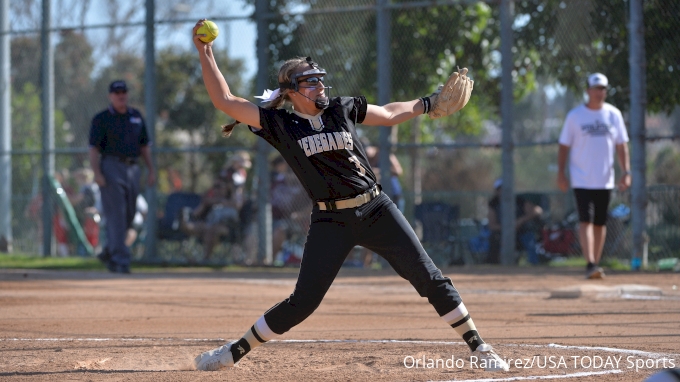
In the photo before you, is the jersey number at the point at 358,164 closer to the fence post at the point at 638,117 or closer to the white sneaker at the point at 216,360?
the white sneaker at the point at 216,360

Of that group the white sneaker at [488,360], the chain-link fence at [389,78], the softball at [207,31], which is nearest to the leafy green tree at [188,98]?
the chain-link fence at [389,78]

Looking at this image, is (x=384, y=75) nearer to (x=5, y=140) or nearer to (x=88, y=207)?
(x=88, y=207)

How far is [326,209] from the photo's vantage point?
209 inches

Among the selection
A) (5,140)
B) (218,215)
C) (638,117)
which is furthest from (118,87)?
(638,117)

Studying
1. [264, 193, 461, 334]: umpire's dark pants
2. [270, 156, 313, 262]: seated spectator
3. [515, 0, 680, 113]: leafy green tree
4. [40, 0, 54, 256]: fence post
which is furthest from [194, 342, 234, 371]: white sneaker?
[40, 0, 54, 256]: fence post

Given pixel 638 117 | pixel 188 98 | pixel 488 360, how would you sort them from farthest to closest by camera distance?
pixel 188 98, pixel 638 117, pixel 488 360

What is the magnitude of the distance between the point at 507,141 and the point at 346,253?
7.72 meters

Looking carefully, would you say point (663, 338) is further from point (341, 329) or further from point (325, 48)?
point (325, 48)

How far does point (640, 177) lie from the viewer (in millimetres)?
11984

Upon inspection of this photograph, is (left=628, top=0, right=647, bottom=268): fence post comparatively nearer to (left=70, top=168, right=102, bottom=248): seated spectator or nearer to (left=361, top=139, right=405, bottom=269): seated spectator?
(left=361, top=139, right=405, bottom=269): seated spectator

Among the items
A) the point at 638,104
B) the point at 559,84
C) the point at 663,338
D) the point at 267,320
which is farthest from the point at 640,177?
the point at 267,320

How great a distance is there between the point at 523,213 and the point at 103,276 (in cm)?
580

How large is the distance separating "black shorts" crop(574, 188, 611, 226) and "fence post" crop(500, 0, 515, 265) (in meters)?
2.16

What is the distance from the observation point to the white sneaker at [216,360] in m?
5.37
